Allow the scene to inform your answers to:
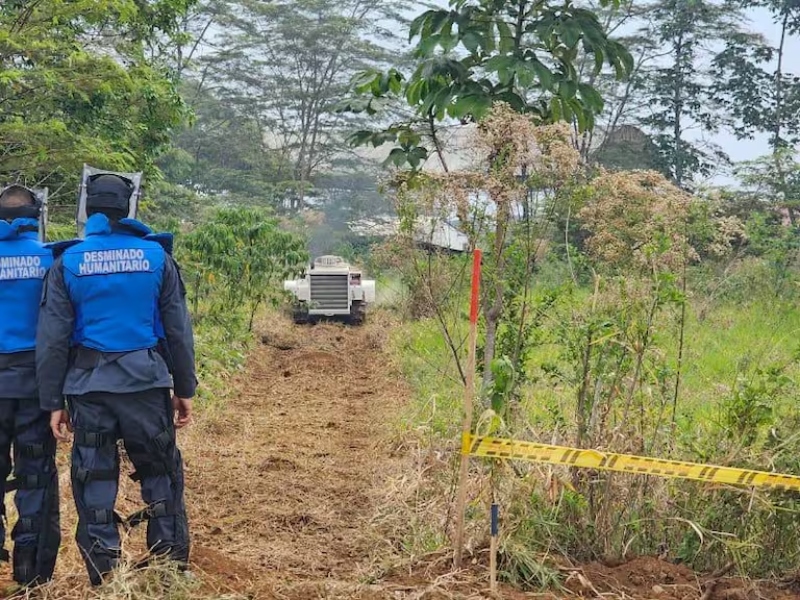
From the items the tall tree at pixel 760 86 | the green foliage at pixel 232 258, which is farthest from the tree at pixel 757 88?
the green foliage at pixel 232 258

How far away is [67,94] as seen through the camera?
824 cm

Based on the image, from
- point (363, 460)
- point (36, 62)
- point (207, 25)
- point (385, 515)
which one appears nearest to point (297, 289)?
point (36, 62)

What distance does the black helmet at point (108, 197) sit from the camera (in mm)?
3566

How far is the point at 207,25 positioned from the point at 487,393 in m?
27.6

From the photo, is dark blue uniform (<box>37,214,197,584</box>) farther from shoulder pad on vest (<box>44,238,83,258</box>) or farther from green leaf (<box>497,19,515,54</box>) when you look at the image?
green leaf (<box>497,19,515,54</box>)

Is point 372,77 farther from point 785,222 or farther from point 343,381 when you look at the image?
point 785,222

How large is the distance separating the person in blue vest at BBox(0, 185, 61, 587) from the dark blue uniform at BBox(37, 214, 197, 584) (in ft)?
0.83

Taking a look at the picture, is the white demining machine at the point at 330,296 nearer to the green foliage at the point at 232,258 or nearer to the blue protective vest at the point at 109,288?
the green foliage at the point at 232,258

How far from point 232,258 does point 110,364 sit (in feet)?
26.7

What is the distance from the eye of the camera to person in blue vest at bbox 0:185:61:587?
364 cm

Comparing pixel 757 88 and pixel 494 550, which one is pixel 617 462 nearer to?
pixel 494 550

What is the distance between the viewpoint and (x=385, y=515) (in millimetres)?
4820

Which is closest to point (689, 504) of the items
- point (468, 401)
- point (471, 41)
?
point (468, 401)

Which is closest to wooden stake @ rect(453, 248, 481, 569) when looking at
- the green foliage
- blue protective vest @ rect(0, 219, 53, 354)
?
blue protective vest @ rect(0, 219, 53, 354)
